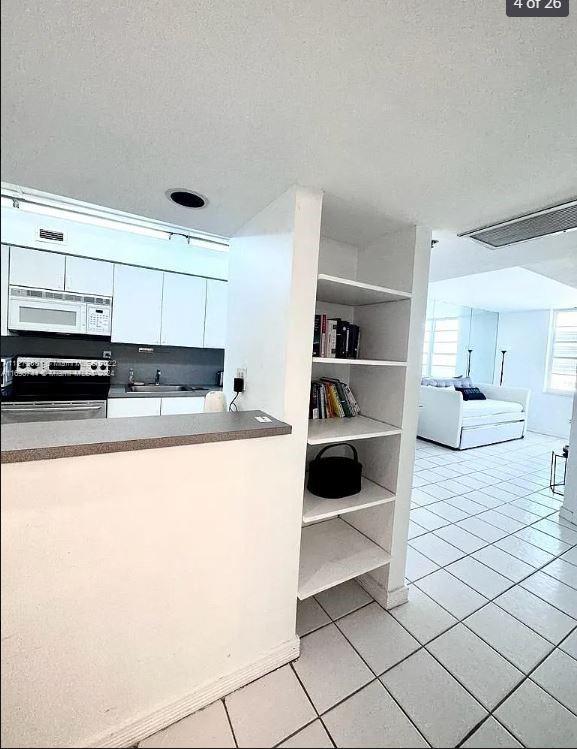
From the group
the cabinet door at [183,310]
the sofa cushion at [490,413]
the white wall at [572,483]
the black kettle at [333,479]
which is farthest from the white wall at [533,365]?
the cabinet door at [183,310]

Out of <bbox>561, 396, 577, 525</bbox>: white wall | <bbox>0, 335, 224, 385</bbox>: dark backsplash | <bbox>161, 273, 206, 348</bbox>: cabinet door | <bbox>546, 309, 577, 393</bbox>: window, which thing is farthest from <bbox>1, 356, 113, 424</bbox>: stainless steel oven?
<bbox>546, 309, 577, 393</bbox>: window

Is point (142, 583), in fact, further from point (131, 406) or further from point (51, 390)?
point (131, 406)

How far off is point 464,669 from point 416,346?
4.62 feet

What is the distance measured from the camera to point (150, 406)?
2.95 metres

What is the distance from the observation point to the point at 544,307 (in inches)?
229

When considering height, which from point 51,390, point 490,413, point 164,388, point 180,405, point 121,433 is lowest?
point 490,413

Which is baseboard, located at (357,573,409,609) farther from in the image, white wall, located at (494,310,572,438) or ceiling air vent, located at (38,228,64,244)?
white wall, located at (494,310,572,438)

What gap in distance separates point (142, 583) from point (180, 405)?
7.36 feet

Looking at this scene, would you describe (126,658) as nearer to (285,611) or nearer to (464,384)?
(285,611)

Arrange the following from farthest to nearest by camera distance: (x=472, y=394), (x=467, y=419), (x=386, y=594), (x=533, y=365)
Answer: (x=533, y=365)
(x=472, y=394)
(x=467, y=419)
(x=386, y=594)

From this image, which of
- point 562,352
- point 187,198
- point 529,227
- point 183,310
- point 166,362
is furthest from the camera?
point 562,352

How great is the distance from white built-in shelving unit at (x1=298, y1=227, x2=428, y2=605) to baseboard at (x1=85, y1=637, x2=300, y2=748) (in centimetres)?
24

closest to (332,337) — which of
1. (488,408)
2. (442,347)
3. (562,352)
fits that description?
(488,408)

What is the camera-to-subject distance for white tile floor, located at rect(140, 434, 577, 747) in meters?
0.65
